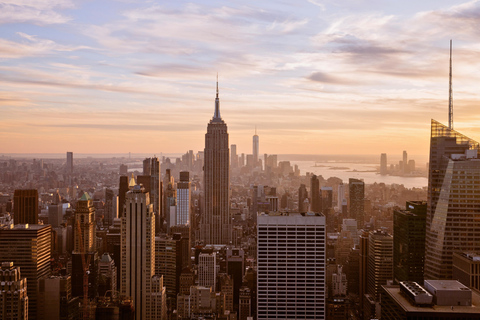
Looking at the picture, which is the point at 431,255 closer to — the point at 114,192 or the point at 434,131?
the point at 434,131

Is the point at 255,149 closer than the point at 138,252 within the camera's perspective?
No

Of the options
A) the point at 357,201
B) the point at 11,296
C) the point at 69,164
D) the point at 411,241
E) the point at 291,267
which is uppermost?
the point at 69,164

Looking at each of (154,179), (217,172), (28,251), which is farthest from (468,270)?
(217,172)

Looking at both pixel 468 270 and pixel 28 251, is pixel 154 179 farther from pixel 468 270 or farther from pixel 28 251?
pixel 468 270

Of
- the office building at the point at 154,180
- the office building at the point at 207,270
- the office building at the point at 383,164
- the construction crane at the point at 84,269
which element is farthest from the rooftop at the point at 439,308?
A: the office building at the point at 154,180

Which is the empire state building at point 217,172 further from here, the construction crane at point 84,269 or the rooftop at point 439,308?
the rooftop at point 439,308

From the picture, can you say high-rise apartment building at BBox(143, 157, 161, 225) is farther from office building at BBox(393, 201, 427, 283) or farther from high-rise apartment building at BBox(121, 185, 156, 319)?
office building at BBox(393, 201, 427, 283)
